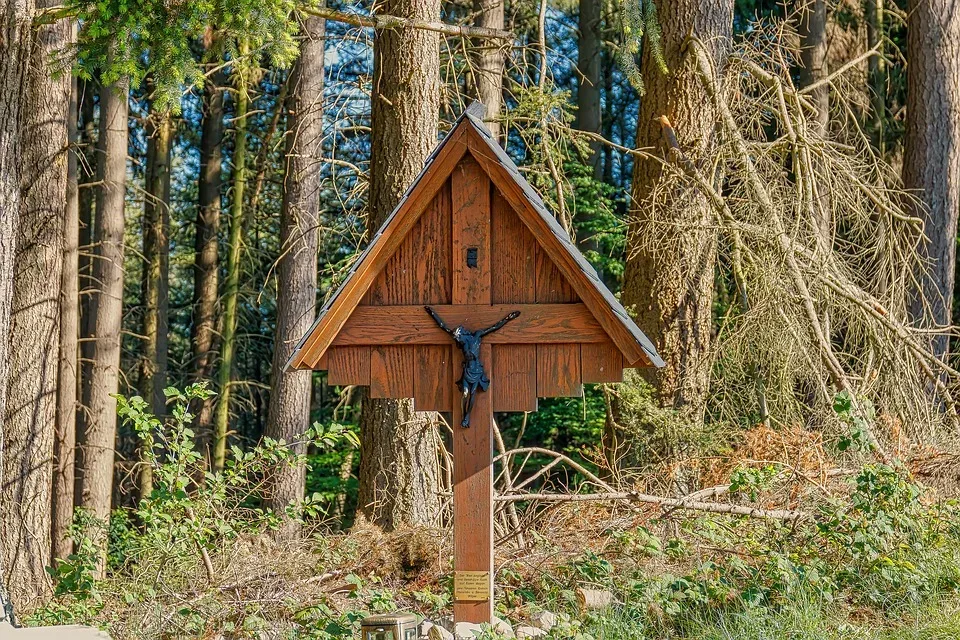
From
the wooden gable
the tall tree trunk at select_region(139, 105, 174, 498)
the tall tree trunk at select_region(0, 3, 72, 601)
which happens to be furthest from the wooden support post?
the tall tree trunk at select_region(139, 105, 174, 498)

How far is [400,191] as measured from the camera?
26.1 ft

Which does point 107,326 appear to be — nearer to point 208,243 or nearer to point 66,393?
point 66,393

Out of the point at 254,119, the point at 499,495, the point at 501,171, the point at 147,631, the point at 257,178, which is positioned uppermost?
the point at 254,119

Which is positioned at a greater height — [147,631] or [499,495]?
[499,495]

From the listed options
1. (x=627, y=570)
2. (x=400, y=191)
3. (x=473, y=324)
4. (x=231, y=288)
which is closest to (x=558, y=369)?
(x=473, y=324)

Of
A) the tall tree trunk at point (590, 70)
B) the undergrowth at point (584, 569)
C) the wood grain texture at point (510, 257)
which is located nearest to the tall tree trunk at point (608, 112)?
the tall tree trunk at point (590, 70)

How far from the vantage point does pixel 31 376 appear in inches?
404

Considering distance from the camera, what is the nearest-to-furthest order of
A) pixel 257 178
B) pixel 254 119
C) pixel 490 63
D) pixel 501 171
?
pixel 501 171
pixel 490 63
pixel 257 178
pixel 254 119

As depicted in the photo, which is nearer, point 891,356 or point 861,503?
point 861,503

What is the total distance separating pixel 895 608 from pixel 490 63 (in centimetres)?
804

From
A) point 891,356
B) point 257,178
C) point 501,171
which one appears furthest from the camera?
point 257,178

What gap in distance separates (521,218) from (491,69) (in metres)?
6.27

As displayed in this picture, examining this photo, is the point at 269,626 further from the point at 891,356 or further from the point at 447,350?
the point at 891,356

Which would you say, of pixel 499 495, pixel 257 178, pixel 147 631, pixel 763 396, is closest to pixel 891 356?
pixel 763 396
